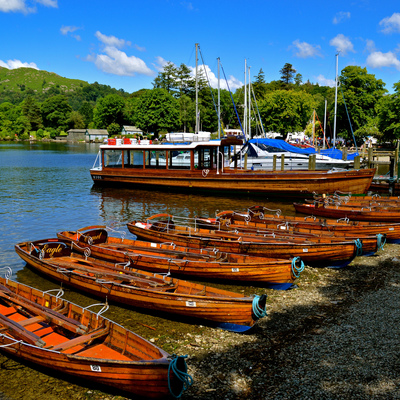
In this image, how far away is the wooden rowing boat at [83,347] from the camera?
256 inches

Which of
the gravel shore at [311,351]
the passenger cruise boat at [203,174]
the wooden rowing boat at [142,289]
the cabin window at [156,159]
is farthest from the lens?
the cabin window at [156,159]

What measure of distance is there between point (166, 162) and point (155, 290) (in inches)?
919

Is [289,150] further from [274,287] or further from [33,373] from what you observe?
[33,373]

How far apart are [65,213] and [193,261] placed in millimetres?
14986

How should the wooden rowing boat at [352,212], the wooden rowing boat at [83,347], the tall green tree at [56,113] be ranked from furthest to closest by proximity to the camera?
the tall green tree at [56,113]
the wooden rowing boat at [352,212]
the wooden rowing boat at [83,347]

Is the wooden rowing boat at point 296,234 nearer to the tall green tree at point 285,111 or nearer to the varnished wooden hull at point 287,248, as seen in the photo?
the varnished wooden hull at point 287,248

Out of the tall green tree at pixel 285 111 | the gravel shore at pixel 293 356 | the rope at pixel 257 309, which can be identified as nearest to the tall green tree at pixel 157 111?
the tall green tree at pixel 285 111

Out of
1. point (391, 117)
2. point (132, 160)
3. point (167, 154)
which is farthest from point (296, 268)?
point (391, 117)

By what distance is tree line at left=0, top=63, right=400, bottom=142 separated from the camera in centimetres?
6362

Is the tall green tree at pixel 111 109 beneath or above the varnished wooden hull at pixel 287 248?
above

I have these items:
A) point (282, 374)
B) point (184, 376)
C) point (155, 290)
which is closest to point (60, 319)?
point (155, 290)

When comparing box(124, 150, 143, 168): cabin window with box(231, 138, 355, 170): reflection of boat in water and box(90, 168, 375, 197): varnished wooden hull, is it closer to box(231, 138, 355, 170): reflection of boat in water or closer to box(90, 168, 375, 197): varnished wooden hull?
box(90, 168, 375, 197): varnished wooden hull

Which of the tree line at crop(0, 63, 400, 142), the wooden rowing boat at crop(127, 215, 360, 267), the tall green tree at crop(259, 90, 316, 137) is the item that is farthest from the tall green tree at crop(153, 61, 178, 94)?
the wooden rowing boat at crop(127, 215, 360, 267)

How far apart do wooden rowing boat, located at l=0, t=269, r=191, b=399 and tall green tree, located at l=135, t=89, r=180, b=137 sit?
286ft
